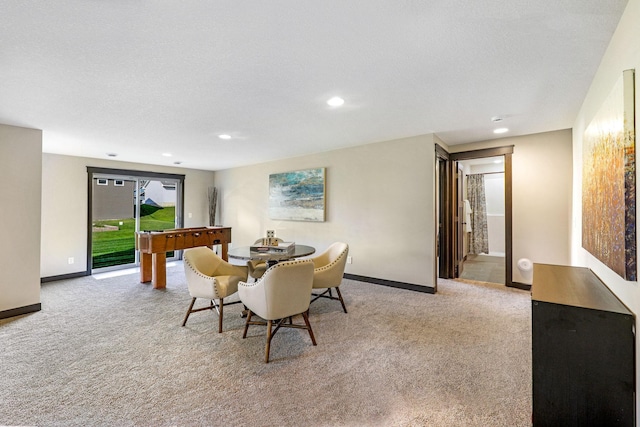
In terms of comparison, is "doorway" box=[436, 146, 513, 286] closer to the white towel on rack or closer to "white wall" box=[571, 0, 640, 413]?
the white towel on rack

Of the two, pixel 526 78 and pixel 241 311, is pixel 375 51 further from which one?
pixel 241 311

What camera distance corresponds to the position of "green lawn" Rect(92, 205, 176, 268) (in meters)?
5.79

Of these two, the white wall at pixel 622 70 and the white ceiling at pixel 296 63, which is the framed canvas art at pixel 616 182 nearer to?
the white wall at pixel 622 70

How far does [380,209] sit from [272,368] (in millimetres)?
2963

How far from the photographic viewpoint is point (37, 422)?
64.6 inches

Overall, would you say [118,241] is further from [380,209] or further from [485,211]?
[485,211]

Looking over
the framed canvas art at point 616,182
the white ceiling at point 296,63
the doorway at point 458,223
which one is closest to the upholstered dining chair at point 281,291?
the white ceiling at point 296,63

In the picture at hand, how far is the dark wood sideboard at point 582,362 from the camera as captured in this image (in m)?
1.28

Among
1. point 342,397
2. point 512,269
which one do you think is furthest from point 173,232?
point 512,269

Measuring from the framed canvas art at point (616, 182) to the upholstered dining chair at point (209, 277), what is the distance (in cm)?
298

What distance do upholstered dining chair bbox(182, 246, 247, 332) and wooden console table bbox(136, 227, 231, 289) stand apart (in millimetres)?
1657

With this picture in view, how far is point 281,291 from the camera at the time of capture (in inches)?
92.0

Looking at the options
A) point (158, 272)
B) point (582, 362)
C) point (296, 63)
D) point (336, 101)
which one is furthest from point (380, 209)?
point (158, 272)

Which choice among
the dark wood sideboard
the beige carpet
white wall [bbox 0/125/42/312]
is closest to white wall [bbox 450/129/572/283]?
the beige carpet
